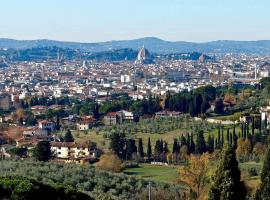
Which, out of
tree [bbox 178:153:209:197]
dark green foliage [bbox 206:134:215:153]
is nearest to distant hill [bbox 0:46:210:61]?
dark green foliage [bbox 206:134:215:153]

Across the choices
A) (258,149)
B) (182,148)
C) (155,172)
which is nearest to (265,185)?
(155,172)

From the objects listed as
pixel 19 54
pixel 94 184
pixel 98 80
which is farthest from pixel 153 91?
pixel 19 54

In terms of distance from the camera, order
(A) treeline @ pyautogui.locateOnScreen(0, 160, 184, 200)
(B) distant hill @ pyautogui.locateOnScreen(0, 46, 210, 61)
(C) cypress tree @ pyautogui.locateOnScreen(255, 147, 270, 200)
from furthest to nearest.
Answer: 1. (B) distant hill @ pyautogui.locateOnScreen(0, 46, 210, 61)
2. (A) treeline @ pyautogui.locateOnScreen(0, 160, 184, 200)
3. (C) cypress tree @ pyautogui.locateOnScreen(255, 147, 270, 200)

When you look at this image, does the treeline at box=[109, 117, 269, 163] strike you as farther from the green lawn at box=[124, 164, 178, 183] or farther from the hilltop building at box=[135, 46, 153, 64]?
the hilltop building at box=[135, 46, 153, 64]

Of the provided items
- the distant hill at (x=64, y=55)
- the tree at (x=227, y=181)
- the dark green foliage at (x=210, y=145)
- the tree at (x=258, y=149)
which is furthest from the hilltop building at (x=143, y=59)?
the tree at (x=227, y=181)

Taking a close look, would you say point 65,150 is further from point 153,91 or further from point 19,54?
point 19,54

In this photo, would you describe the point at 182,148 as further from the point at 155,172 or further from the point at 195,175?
the point at 195,175
